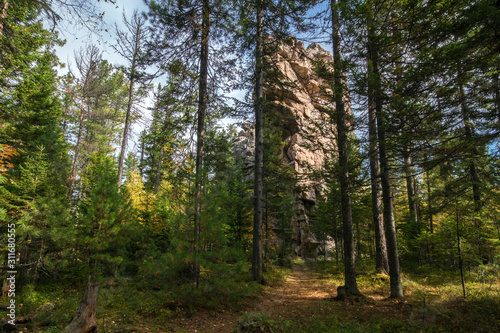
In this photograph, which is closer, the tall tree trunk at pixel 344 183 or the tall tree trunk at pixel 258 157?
the tall tree trunk at pixel 344 183

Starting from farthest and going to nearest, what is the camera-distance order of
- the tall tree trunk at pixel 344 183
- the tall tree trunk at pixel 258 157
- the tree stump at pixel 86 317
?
the tall tree trunk at pixel 258 157, the tall tree trunk at pixel 344 183, the tree stump at pixel 86 317

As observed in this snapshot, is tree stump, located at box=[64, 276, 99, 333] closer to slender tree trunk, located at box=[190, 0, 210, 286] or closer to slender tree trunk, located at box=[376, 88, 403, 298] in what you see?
slender tree trunk, located at box=[190, 0, 210, 286]

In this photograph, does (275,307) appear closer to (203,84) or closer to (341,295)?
(341,295)

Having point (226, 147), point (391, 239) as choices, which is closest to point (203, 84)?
point (226, 147)

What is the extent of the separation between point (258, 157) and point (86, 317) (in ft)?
27.6

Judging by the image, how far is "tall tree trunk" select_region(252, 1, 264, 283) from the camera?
10.4 m

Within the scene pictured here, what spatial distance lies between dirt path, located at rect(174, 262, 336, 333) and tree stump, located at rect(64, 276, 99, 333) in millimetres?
1832

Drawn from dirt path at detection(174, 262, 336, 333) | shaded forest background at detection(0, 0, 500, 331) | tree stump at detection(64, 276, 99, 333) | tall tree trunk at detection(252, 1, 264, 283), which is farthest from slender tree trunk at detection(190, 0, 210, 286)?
tree stump at detection(64, 276, 99, 333)

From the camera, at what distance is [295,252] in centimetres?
2533

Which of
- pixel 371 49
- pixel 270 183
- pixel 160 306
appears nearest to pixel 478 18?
pixel 371 49

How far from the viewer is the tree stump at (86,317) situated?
4.05 m

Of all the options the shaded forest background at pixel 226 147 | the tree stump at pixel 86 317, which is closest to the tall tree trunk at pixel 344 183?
the shaded forest background at pixel 226 147

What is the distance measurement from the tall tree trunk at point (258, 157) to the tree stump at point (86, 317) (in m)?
7.03

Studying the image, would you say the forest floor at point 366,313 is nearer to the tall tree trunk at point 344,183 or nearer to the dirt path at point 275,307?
the dirt path at point 275,307
